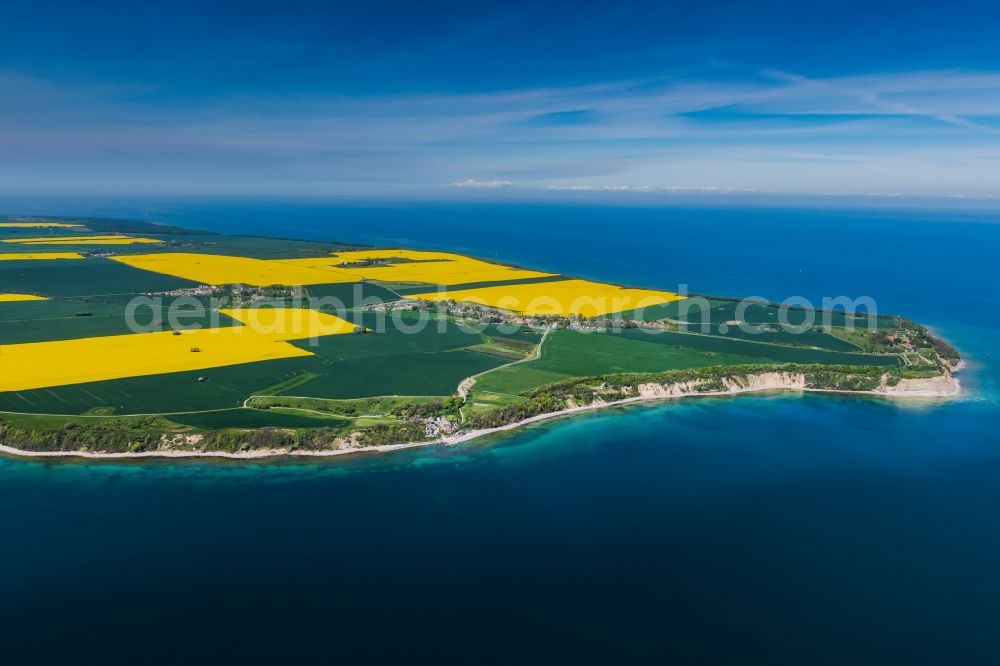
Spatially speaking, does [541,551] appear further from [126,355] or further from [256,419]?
[126,355]

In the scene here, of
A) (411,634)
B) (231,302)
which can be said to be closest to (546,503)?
(411,634)

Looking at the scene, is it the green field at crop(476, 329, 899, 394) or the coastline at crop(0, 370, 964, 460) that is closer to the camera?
the coastline at crop(0, 370, 964, 460)

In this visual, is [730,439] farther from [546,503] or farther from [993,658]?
[993,658]

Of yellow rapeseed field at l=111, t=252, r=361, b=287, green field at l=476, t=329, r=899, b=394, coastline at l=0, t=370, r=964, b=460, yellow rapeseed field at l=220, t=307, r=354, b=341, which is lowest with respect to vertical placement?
coastline at l=0, t=370, r=964, b=460
